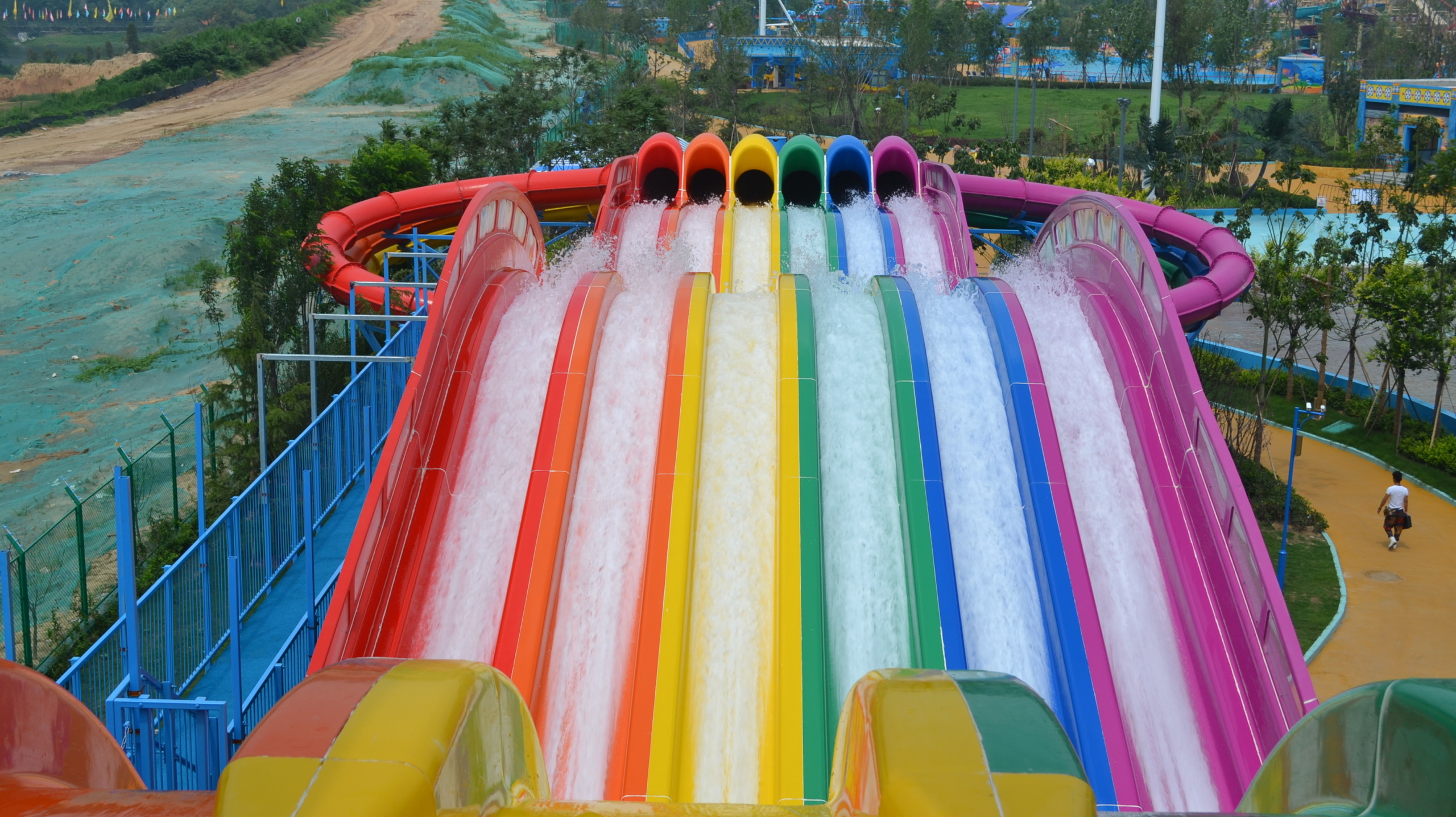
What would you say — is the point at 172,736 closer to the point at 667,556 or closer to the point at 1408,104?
the point at 667,556

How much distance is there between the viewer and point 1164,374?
8750mm

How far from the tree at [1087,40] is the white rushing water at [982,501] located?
60.3 metres

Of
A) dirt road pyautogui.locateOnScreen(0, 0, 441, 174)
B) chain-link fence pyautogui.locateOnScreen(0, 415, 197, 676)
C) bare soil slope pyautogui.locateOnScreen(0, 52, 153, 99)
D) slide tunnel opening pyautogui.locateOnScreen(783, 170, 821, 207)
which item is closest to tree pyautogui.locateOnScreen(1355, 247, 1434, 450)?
slide tunnel opening pyautogui.locateOnScreen(783, 170, 821, 207)

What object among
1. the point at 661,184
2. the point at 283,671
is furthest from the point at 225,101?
the point at 283,671

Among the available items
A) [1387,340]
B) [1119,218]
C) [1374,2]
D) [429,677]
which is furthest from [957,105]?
[1374,2]

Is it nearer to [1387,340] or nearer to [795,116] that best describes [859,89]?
[795,116]

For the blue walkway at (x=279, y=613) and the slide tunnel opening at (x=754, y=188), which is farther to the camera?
the slide tunnel opening at (x=754, y=188)

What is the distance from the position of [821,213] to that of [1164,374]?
29.1 ft

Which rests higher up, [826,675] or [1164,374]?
[1164,374]

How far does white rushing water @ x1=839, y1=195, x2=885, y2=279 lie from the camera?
15.4 m

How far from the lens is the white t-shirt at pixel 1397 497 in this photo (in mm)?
14125

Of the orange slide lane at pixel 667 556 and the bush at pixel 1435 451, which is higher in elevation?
the orange slide lane at pixel 667 556

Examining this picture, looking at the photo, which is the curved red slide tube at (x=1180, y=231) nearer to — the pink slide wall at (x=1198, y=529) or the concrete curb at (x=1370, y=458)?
the pink slide wall at (x=1198, y=529)

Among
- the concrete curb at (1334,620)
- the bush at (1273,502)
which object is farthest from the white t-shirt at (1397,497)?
the bush at (1273,502)
